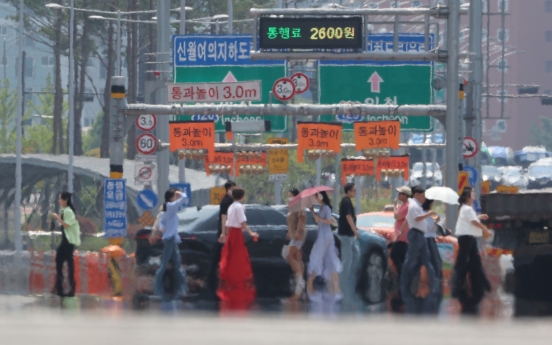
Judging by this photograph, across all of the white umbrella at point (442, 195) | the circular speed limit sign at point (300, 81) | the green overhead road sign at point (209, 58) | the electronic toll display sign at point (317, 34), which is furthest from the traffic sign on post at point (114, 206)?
the white umbrella at point (442, 195)

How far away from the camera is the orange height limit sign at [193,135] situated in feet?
96.0

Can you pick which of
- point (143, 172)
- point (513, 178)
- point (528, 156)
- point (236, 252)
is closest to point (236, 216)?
point (236, 252)

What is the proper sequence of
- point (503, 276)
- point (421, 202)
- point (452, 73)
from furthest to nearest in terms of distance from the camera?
point (452, 73) → point (503, 276) → point (421, 202)

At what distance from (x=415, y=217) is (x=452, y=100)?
618 cm

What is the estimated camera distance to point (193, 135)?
29344 mm

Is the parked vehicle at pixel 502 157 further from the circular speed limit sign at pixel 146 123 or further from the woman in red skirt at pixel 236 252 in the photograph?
the woman in red skirt at pixel 236 252

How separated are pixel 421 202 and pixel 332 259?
161 cm

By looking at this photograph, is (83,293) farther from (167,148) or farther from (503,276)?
(167,148)

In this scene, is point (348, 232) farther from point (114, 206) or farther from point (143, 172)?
point (143, 172)

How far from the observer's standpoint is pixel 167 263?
19734mm

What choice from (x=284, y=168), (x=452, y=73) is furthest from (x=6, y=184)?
(x=452, y=73)

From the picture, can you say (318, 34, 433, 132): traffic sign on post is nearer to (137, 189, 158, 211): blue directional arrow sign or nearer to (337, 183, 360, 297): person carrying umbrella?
(137, 189, 158, 211): blue directional arrow sign

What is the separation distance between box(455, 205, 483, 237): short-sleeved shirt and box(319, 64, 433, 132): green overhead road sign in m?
12.6

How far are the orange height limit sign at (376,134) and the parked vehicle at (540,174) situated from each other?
48498 mm
